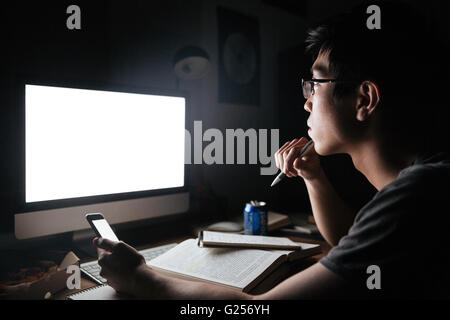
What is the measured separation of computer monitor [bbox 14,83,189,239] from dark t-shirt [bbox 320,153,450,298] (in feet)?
2.30

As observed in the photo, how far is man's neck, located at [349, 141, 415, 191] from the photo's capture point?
70cm

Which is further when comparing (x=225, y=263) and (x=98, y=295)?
(x=225, y=263)

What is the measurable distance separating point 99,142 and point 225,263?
0.51 meters

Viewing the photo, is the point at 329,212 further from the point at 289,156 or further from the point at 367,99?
the point at 367,99

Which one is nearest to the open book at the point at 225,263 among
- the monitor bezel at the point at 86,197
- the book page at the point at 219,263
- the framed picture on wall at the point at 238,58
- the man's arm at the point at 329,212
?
the book page at the point at 219,263

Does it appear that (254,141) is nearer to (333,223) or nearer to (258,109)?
(258,109)

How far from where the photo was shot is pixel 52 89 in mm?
860

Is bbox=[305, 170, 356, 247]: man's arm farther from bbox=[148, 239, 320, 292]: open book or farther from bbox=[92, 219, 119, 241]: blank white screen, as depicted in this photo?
bbox=[92, 219, 119, 241]: blank white screen

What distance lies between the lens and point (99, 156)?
949 mm

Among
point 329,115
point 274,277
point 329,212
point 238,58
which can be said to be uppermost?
point 238,58

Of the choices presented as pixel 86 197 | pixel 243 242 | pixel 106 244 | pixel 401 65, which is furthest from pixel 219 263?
pixel 401 65

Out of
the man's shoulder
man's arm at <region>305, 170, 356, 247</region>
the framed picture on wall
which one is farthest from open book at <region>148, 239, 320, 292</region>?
the framed picture on wall

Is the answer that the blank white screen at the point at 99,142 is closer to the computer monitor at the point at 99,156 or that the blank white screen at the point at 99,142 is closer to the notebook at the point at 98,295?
the computer monitor at the point at 99,156
